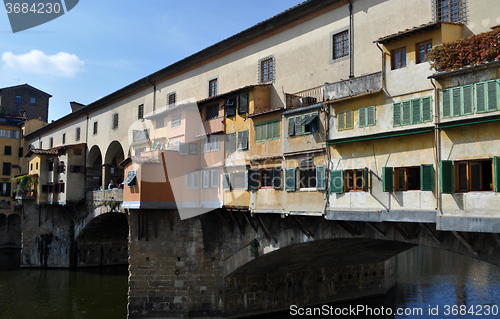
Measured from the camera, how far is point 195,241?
2703 cm

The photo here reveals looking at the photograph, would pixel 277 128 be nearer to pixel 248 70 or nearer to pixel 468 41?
pixel 248 70

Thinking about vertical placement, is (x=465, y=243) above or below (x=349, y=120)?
below

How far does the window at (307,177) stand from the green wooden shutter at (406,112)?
16.8 feet

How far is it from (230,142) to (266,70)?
4481mm

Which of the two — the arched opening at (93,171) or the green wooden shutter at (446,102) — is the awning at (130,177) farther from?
the arched opening at (93,171)

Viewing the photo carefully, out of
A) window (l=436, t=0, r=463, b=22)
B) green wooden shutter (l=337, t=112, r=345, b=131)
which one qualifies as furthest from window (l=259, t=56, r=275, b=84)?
window (l=436, t=0, r=463, b=22)

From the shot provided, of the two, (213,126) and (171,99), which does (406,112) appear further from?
(171,99)

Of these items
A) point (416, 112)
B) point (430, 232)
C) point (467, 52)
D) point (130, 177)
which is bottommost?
point (430, 232)

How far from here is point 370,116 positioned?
56.3 ft

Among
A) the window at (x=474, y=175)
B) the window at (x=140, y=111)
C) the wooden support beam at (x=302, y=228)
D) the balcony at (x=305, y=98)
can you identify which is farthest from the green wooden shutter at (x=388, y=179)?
the window at (x=140, y=111)

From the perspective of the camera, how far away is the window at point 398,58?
16.5 m

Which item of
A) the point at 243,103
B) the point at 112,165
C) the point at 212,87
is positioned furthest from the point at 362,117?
the point at 112,165

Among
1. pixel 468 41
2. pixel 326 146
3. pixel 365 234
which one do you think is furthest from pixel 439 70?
pixel 365 234

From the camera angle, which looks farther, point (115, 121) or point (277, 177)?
point (115, 121)
